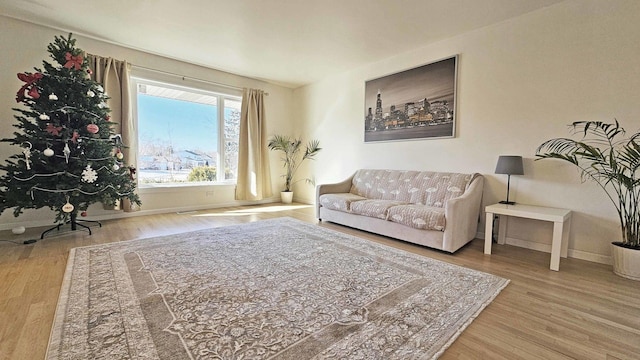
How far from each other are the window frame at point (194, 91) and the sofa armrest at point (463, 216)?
4260mm

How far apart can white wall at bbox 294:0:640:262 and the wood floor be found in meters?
0.59

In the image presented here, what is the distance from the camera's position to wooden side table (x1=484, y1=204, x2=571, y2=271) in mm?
2438

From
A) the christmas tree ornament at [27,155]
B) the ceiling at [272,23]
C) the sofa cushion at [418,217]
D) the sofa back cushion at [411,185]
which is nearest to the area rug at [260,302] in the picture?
the sofa cushion at [418,217]

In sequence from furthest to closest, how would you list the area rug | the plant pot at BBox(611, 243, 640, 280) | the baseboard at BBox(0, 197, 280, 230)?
the baseboard at BBox(0, 197, 280, 230), the plant pot at BBox(611, 243, 640, 280), the area rug

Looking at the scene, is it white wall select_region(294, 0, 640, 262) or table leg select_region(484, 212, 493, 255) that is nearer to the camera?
white wall select_region(294, 0, 640, 262)

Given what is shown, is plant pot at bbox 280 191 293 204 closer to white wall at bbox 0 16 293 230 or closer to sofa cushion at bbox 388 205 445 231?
white wall at bbox 0 16 293 230

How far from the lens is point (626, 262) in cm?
230

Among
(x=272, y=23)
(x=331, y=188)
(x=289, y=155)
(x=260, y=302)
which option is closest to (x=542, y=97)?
(x=331, y=188)

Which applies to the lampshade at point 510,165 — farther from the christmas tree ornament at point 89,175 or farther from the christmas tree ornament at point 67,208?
the christmas tree ornament at point 67,208

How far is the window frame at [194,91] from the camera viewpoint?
14.6ft

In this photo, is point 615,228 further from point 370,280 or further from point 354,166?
point 354,166

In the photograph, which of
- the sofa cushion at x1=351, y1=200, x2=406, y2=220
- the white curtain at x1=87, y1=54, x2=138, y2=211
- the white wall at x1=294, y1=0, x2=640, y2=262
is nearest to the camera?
the white wall at x1=294, y1=0, x2=640, y2=262

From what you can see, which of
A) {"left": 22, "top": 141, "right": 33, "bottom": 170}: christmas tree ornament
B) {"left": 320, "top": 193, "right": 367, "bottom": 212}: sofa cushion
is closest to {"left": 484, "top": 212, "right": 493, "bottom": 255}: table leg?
{"left": 320, "top": 193, "right": 367, "bottom": 212}: sofa cushion

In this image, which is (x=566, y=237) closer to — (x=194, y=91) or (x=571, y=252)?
(x=571, y=252)
